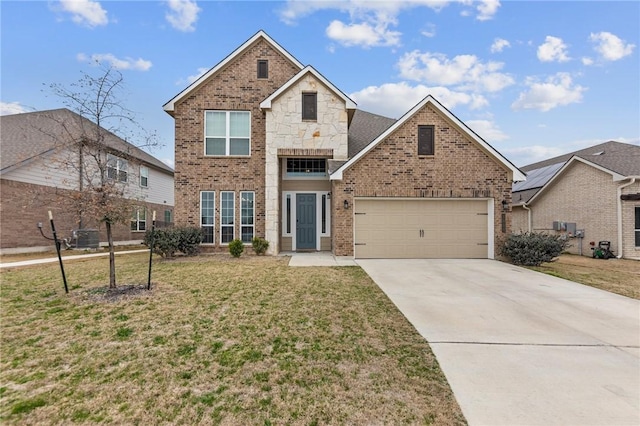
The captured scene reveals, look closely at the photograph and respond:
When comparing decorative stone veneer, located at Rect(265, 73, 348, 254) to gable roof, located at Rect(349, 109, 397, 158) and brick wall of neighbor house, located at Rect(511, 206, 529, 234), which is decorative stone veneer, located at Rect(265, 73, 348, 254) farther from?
brick wall of neighbor house, located at Rect(511, 206, 529, 234)

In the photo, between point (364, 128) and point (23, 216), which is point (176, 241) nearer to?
point (23, 216)

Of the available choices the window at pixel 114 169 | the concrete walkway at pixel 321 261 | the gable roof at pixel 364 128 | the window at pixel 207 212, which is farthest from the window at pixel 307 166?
the window at pixel 114 169

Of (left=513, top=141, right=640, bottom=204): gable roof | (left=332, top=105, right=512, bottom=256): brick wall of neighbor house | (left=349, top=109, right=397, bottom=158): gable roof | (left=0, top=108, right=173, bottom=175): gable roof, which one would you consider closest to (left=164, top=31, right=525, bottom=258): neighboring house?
(left=332, top=105, right=512, bottom=256): brick wall of neighbor house

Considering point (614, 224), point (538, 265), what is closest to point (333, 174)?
point (538, 265)

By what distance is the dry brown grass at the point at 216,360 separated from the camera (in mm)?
2756

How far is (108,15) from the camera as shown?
1138 centimetres

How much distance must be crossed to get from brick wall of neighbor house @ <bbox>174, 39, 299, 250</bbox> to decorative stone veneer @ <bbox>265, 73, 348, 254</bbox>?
0.60 m

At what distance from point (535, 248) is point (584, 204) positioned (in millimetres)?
7861

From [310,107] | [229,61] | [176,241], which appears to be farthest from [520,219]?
[176,241]

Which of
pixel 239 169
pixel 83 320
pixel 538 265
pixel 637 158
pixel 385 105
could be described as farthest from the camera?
pixel 385 105

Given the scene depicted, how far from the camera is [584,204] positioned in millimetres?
15531

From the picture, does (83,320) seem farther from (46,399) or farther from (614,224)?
(614,224)

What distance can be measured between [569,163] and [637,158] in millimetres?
3040

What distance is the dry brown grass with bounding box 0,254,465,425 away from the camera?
2756 mm
